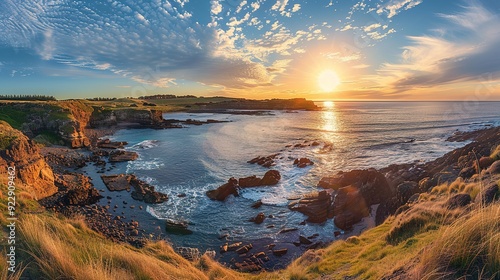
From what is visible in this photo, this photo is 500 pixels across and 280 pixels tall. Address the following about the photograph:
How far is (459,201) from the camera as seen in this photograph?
802 cm

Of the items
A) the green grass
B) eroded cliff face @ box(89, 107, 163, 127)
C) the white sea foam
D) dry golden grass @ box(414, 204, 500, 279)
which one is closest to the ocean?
the white sea foam

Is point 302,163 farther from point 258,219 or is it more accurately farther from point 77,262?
point 77,262

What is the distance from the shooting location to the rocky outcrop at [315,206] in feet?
64.6

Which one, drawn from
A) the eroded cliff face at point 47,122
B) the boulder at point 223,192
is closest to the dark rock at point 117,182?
the boulder at point 223,192

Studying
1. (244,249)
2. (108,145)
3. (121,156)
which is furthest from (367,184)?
(108,145)

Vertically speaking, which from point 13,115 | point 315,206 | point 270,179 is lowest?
point 315,206

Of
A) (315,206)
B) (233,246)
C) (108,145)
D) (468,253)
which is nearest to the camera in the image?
(468,253)

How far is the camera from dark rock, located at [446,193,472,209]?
7883 millimetres

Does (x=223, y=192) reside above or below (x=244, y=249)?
above

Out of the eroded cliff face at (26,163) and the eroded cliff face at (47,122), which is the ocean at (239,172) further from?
the eroded cliff face at (47,122)

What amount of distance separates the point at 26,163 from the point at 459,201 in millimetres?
26086

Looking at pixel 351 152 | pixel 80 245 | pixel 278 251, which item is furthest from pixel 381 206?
pixel 351 152

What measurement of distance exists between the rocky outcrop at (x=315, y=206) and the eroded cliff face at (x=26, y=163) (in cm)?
1952

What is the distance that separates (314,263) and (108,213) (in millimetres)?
16994
